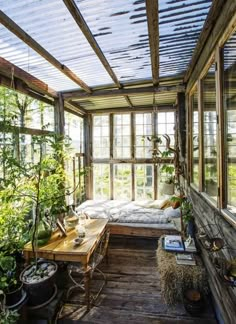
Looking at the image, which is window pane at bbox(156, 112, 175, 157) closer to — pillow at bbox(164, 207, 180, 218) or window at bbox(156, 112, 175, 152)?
window at bbox(156, 112, 175, 152)

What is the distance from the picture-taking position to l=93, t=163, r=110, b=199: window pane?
589 centimetres

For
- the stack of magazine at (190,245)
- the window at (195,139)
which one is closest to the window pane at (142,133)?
the window at (195,139)

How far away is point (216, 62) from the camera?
1.85 meters

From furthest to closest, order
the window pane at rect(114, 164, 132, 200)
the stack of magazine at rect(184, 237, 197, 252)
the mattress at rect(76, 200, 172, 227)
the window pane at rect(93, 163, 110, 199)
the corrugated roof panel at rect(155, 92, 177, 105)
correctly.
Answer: the window pane at rect(93, 163, 110, 199), the window pane at rect(114, 164, 132, 200), the corrugated roof panel at rect(155, 92, 177, 105), the mattress at rect(76, 200, 172, 227), the stack of magazine at rect(184, 237, 197, 252)

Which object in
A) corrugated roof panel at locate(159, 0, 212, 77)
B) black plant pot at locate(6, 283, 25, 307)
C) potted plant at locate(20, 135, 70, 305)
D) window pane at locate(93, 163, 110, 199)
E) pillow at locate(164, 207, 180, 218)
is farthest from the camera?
window pane at locate(93, 163, 110, 199)

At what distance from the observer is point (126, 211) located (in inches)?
179

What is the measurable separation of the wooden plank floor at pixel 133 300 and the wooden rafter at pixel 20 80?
2.86 metres

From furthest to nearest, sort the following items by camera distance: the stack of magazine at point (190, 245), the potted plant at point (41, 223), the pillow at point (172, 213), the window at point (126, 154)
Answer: the window at point (126, 154)
the pillow at point (172, 213)
the stack of magazine at point (190, 245)
the potted plant at point (41, 223)

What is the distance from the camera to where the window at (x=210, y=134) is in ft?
6.62

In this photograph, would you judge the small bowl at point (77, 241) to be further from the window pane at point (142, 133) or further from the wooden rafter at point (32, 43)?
the window pane at point (142, 133)

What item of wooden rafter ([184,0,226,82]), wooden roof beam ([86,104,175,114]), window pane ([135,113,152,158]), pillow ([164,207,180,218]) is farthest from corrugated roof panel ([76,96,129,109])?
pillow ([164,207,180,218])

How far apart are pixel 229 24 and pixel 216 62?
0.34 metres

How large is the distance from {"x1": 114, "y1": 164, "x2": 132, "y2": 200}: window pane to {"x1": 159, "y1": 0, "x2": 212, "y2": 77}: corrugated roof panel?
334cm

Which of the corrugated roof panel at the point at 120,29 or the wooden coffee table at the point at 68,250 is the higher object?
the corrugated roof panel at the point at 120,29
